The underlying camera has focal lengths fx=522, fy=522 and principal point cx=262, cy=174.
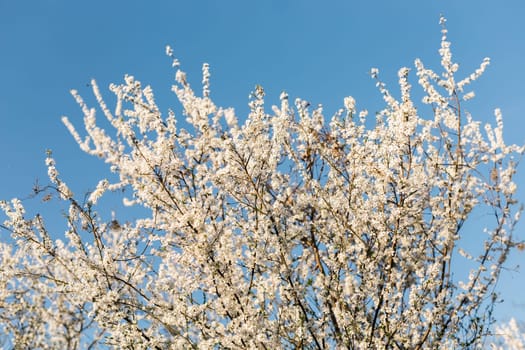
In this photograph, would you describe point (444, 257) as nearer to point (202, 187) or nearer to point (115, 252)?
point (202, 187)

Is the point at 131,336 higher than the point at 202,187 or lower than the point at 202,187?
lower

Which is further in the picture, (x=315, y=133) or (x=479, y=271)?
(x=315, y=133)

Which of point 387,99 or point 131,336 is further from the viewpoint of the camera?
point 387,99

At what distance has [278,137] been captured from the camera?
24.6 ft

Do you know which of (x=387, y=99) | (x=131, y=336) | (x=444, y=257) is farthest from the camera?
(x=387, y=99)

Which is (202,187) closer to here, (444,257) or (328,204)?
(328,204)

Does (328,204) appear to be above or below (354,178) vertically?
below

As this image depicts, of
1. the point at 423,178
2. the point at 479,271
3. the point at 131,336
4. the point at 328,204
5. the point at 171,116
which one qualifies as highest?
the point at 171,116

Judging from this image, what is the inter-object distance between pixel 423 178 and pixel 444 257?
129 cm

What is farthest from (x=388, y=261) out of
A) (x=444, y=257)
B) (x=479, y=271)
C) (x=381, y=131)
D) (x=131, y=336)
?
(x=131, y=336)

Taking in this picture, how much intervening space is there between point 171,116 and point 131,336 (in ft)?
10.2

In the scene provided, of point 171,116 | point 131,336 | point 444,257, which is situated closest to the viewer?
point 131,336

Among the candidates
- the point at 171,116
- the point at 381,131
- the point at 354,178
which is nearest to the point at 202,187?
the point at 171,116

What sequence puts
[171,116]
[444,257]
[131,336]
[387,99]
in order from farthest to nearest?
[387,99]
[171,116]
[444,257]
[131,336]
